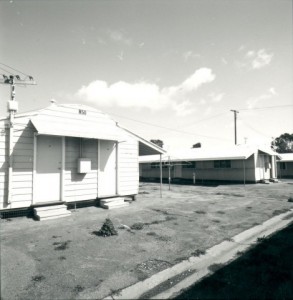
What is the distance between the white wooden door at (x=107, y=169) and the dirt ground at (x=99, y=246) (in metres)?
1.19

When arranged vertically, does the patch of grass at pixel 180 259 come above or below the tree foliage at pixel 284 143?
below

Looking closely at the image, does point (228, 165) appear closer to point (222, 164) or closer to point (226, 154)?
point (222, 164)

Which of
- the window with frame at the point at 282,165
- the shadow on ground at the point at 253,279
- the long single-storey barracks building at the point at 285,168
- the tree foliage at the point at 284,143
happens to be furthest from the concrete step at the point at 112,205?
the tree foliage at the point at 284,143

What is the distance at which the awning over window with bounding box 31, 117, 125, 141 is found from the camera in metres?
8.59

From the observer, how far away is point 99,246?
5684 millimetres

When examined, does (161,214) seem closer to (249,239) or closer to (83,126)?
(249,239)

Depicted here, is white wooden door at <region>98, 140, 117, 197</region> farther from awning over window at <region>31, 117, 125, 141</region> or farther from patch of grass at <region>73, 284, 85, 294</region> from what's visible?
patch of grass at <region>73, 284, 85, 294</region>

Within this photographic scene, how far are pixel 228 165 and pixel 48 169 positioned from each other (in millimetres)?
18898

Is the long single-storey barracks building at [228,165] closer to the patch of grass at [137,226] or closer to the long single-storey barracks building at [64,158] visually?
Answer: the long single-storey barracks building at [64,158]

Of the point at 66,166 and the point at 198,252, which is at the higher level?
the point at 66,166

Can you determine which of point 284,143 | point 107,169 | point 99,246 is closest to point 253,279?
point 99,246

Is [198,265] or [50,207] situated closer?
[198,265]

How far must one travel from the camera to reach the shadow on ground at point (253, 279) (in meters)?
3.57

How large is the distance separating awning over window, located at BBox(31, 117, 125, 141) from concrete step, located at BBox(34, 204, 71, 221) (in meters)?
2.77
